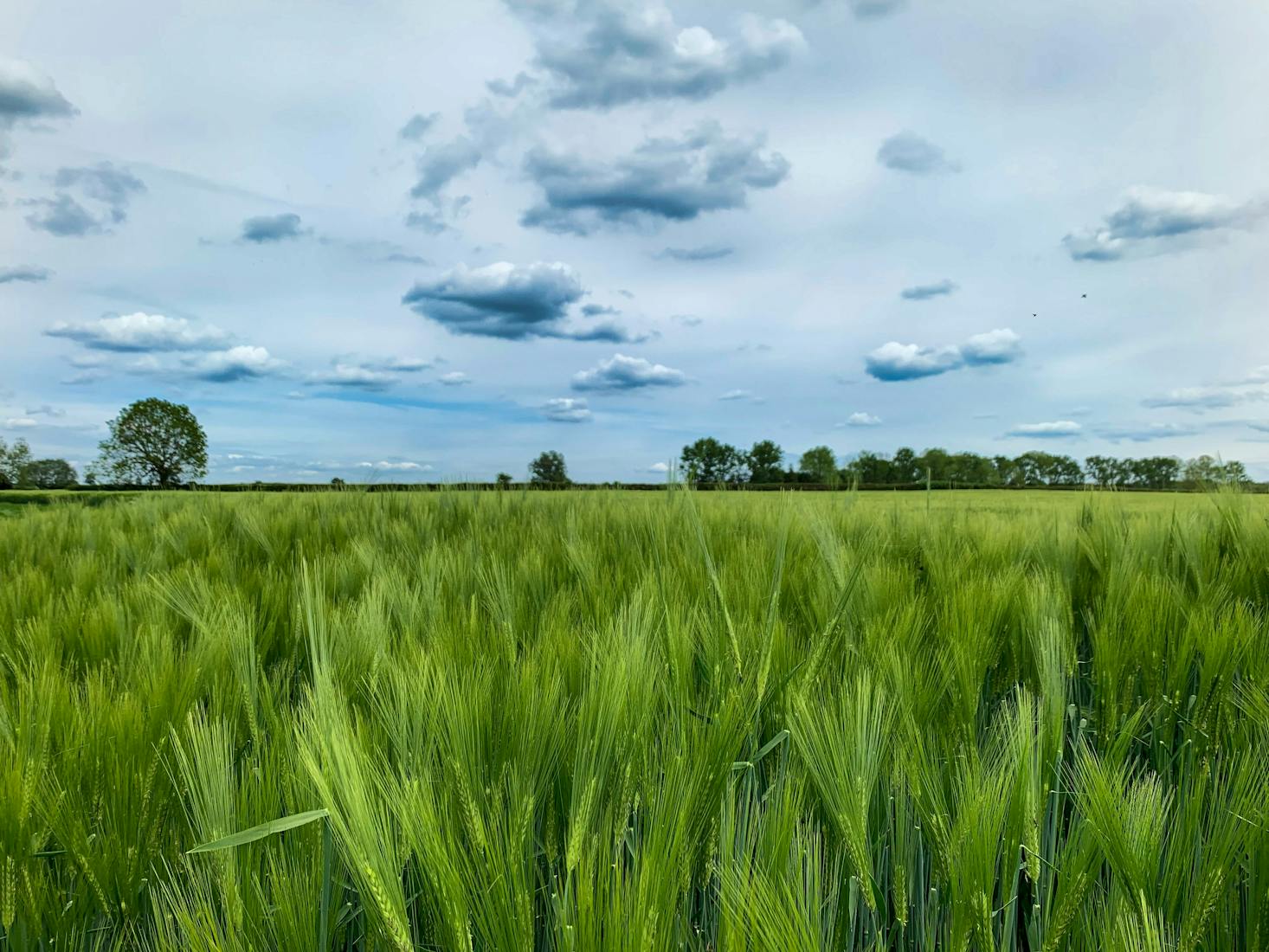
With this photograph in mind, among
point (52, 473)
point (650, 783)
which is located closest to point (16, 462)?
point (52, 473)

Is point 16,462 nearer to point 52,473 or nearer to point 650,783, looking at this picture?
point 52,473

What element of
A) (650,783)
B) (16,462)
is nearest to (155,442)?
(16,462)

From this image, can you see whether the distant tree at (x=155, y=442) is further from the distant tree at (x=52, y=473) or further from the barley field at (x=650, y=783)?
the barley field at (x=650, y=783)

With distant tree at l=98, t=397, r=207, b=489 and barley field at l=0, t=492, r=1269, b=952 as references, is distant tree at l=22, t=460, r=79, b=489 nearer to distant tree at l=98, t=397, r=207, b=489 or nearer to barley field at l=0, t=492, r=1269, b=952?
distant tree at l=98, t=397, r=207, b=489

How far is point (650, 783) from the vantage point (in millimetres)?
501

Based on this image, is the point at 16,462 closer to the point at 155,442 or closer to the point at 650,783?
the point at 155,442

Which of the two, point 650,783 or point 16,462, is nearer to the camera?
point 650,783

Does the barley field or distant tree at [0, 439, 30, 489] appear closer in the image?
the barley field

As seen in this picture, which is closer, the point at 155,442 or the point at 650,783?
the point at 650,783

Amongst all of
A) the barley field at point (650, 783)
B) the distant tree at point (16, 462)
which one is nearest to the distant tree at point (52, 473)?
the distant tree at point (16, 462)

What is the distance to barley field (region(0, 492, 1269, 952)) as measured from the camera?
437mm

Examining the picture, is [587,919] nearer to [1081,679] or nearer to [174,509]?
[1081,679]

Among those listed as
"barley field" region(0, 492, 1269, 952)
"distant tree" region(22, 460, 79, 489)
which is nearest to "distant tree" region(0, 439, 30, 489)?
"distant tree" region(22, 460, 79, 489)

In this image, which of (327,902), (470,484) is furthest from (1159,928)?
(470,484)
